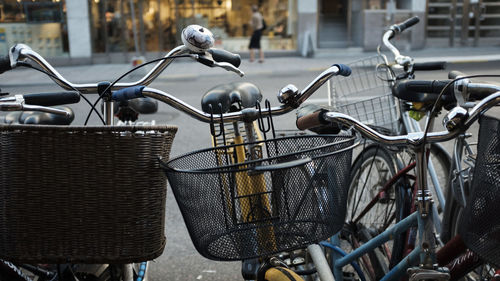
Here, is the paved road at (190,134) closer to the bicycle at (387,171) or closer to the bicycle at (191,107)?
the bicycle at (387,171)

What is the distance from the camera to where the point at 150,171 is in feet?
5.57

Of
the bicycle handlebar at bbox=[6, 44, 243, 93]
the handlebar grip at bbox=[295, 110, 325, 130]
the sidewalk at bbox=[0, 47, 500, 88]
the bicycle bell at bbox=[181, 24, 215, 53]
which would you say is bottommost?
the sidewalk at bbox=[0, 47, 500, 88]

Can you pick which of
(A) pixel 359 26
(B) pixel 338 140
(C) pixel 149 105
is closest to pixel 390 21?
(A) pixel 359 26

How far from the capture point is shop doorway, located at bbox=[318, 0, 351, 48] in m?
18.4

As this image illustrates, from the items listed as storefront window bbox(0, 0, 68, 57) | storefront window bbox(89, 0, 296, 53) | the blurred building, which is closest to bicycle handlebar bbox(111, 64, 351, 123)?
the blurred building

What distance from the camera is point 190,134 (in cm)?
702

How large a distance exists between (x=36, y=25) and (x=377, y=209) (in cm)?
1579

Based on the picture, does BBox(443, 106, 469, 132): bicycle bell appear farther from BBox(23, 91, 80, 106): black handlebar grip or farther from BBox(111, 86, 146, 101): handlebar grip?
BBox(23, 91, 80, 106): black handlebar grip

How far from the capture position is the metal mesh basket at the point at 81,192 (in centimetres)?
165

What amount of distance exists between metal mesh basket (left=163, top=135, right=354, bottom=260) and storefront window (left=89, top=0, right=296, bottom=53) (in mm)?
15824

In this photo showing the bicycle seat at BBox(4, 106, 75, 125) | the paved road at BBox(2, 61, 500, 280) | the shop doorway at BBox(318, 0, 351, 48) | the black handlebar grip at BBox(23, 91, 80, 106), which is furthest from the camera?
the shop doorway at BBox(318, 0, 351, 48)

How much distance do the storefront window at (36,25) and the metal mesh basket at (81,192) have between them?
16.0 metres

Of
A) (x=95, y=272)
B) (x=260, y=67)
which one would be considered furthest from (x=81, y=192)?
(x=260, y=67)

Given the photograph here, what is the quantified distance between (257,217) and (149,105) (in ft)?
5.17
